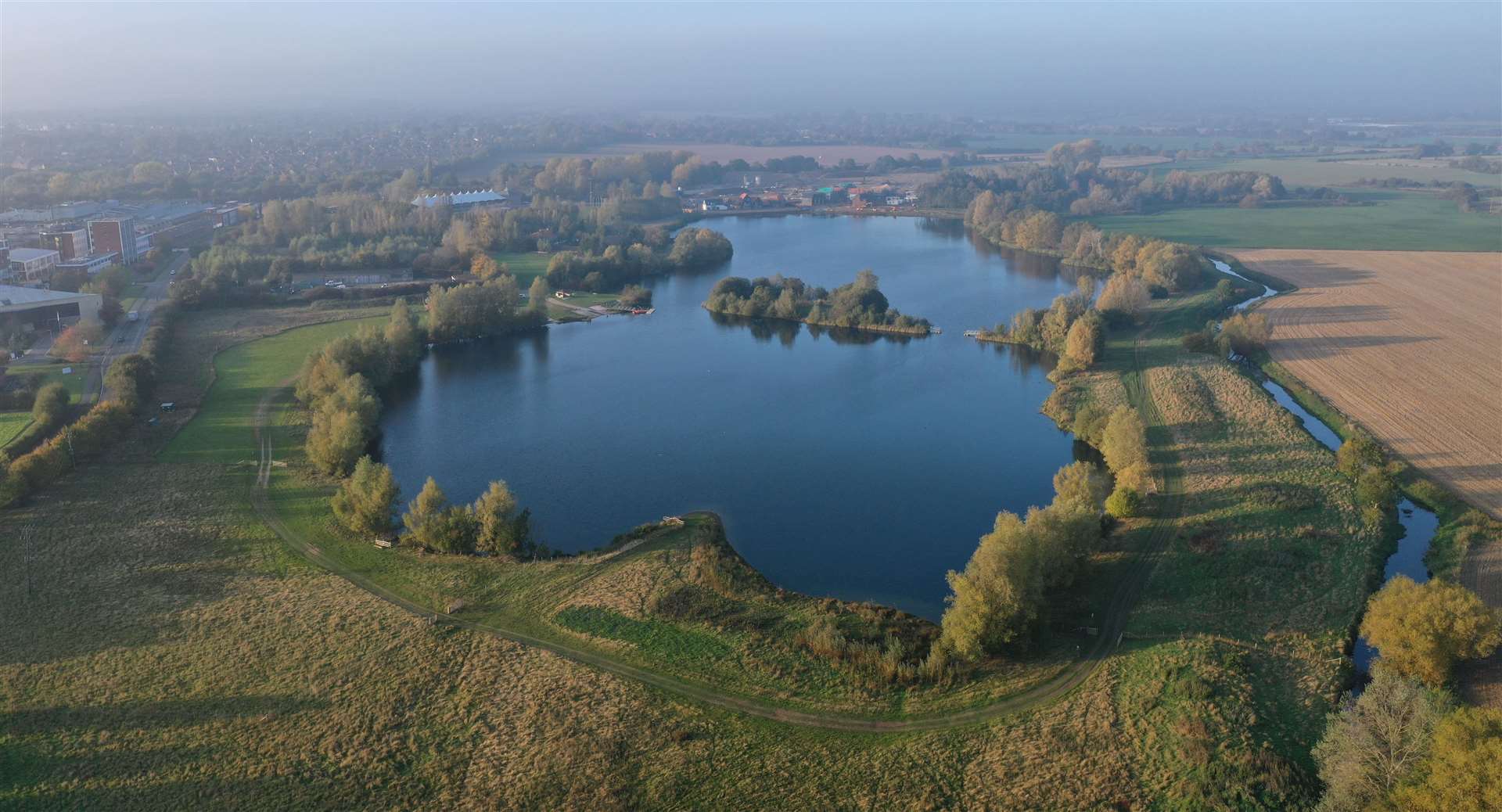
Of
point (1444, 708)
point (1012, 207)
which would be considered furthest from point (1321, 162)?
point (1444, 708)

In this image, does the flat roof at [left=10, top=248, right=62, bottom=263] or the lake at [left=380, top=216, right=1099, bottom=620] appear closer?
the lake at [left=380, top=216, right=1099, bottom=620]

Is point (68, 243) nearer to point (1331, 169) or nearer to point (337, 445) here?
point (337, 445)

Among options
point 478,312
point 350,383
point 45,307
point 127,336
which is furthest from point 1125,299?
point 45,307

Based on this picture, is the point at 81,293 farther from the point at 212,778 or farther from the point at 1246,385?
the point at 1246,385

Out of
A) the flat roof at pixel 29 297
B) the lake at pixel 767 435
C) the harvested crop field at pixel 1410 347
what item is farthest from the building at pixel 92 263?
the harvested crop field at pixel 1410 347

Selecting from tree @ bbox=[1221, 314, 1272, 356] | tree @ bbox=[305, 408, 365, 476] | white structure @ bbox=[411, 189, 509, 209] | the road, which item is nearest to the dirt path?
tree @ bbox=[305, 408, 365, 476]

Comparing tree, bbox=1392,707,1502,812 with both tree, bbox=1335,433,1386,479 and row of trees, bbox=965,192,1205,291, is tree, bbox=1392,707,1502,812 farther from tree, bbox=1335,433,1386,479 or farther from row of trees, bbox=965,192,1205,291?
row of trees, bbox=965,192,1205,291
